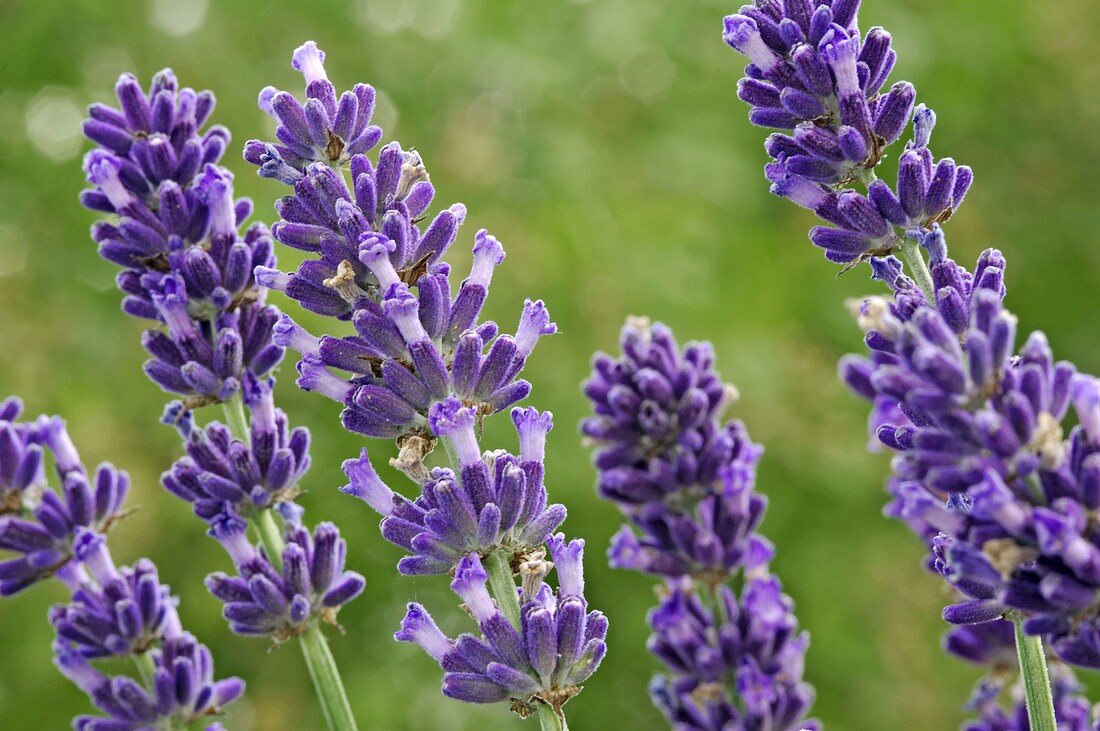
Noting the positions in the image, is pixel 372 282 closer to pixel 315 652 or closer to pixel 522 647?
pixel 522 647

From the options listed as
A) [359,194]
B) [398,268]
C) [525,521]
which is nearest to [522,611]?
[525,521]

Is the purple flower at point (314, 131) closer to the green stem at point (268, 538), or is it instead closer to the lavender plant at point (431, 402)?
the lavender plant at point (431, 402)

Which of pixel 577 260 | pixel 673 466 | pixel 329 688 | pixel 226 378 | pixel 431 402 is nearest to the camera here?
pixel 431 402

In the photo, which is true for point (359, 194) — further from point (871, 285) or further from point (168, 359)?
point (871, 285)

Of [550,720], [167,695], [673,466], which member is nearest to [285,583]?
[167,695]

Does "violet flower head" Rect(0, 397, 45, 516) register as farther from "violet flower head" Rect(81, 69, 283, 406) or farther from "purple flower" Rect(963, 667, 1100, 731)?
"purple flower" Rect(963, 667, 1100, 731)

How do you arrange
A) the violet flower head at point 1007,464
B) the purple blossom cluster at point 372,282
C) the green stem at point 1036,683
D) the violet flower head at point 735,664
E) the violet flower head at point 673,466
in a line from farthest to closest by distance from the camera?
1. the violet flower head at point 673,466
2. the violet flower head at point 735,664
3. the purple blossom cluster at point 372,282
4. the green stem at point 1036,683
5. the violet flower head at point 1007,464

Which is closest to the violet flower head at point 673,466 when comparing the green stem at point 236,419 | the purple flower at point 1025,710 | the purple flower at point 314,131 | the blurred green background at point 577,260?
the purple flower at point 1025,710
